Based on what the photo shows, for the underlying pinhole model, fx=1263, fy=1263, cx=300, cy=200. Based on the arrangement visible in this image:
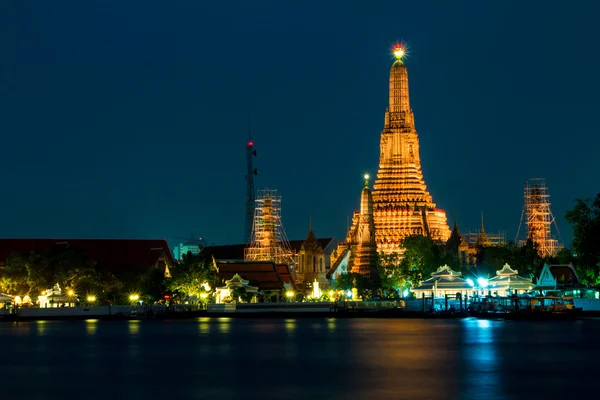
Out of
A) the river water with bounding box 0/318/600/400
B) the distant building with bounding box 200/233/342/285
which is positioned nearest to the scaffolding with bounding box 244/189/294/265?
the distant building with bounding box 200/233/342/285

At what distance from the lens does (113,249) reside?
107625mm

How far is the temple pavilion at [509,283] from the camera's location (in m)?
87.1

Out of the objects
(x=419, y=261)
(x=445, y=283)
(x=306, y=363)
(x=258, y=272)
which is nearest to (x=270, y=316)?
(x=445, y=283)

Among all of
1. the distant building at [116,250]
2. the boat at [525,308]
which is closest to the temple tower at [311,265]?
the distant building at [116,250]

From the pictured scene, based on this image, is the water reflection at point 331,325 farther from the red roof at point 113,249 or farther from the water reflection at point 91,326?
the red roof at point 113,249

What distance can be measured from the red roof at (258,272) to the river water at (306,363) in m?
35.9

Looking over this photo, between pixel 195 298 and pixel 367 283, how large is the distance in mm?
18055

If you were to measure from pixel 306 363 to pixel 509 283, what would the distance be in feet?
146

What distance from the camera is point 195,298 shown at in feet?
314

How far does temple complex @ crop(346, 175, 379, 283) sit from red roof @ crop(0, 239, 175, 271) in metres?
16.8

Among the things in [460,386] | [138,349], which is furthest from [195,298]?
[460,386]

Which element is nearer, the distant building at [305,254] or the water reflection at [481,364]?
the water reflection at [481,364]

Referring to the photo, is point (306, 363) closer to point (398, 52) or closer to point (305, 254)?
point (305, 254)

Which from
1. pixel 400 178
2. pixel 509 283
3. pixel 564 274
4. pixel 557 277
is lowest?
pixel 509 283
